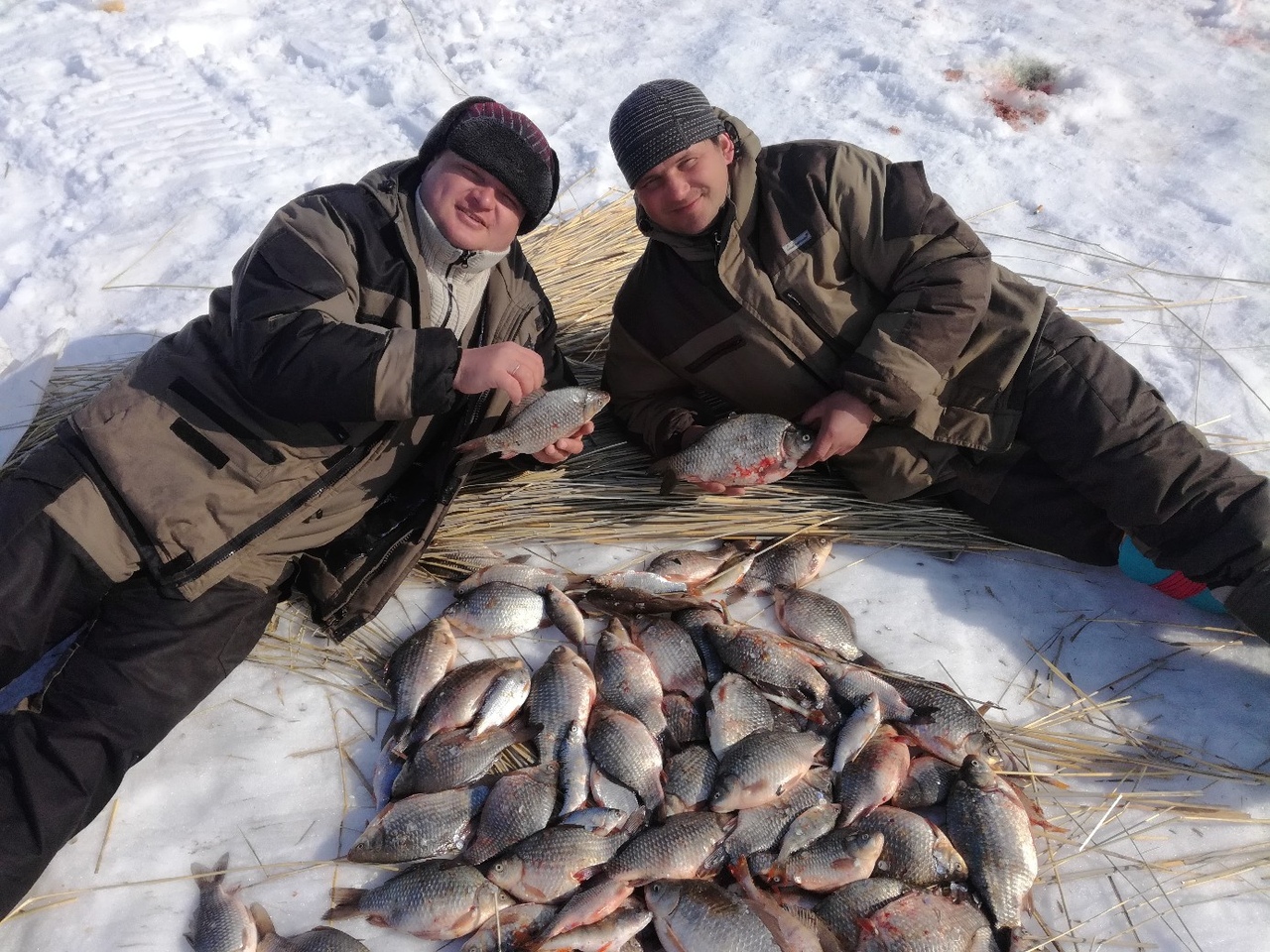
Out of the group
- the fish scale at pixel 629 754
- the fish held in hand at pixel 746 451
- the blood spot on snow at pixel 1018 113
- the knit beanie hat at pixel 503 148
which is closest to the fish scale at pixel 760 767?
the fish scale at pixel 629 754

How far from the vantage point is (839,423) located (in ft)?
9.04

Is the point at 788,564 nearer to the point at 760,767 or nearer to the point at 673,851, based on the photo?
the point at 760,767

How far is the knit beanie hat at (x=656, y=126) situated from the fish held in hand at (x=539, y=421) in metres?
0.69

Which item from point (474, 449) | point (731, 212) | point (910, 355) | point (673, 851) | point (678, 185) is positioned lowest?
point (673, 851)

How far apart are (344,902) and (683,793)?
2.93 feet

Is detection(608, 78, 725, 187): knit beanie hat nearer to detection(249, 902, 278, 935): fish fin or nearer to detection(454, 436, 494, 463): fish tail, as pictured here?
detection(454, 436, 494, 463): fish tail

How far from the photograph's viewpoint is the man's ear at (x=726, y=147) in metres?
2.76

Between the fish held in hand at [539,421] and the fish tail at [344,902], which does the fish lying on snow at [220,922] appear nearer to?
the fish tail at [344,902]

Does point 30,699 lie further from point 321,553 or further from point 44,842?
point 321,553

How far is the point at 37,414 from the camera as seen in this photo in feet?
11.0

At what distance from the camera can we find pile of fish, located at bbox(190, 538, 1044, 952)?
6.81 ft

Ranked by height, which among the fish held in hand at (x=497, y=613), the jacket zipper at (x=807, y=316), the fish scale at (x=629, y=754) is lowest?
the fish scale at (x=629, y=754)

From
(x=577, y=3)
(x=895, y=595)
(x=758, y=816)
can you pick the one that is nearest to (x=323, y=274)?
(x=758, y=816)

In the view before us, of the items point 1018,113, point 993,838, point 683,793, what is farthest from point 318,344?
point 1018,113
